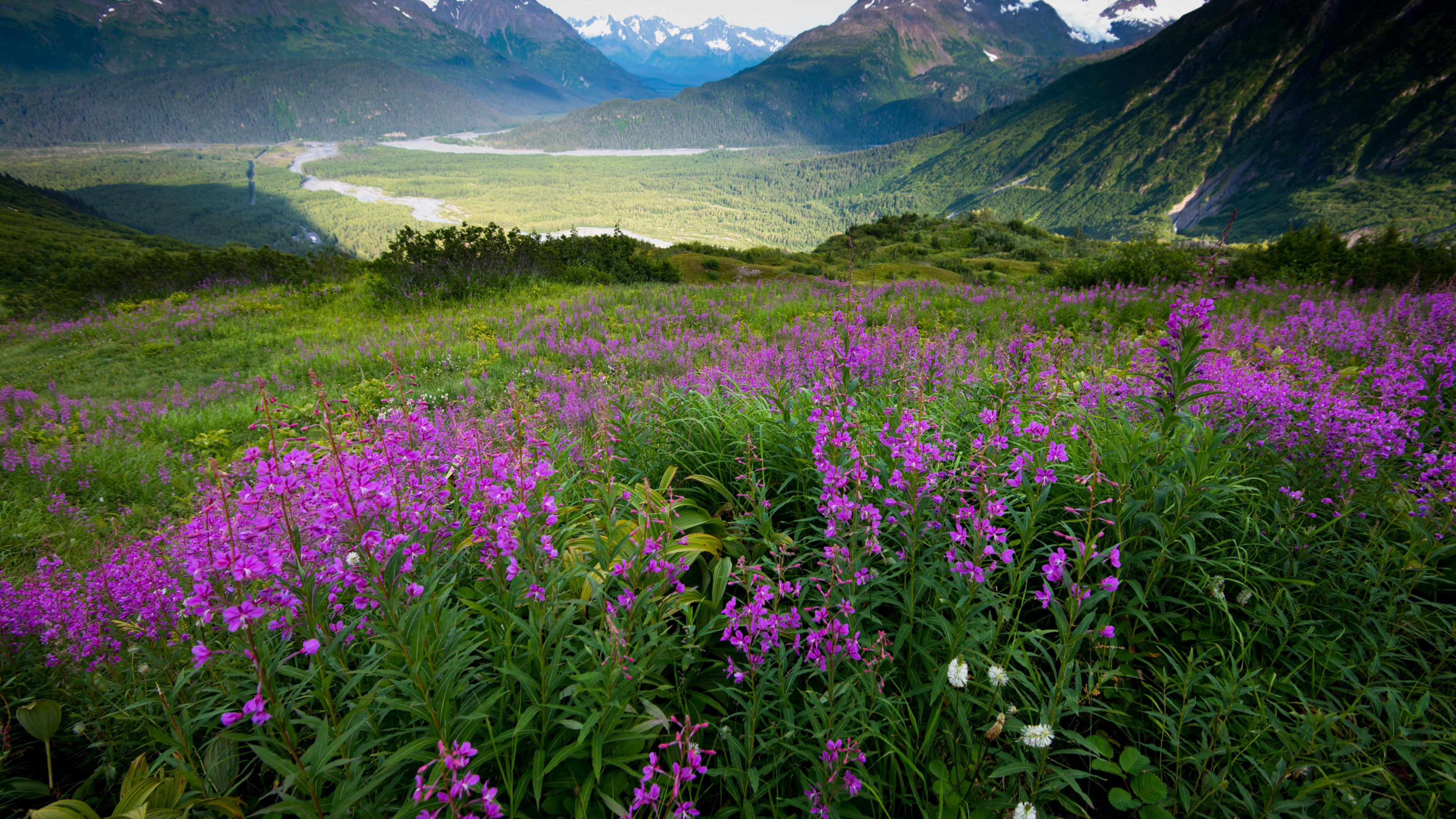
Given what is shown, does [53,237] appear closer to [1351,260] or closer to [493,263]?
[493,263]

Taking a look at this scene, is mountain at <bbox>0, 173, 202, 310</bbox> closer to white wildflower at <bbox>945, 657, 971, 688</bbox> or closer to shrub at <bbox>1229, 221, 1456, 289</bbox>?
white wildflower at <bbox>945, 657, 971, 688</bbox>

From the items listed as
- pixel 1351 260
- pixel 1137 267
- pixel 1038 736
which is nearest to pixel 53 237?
pixel 1038 736

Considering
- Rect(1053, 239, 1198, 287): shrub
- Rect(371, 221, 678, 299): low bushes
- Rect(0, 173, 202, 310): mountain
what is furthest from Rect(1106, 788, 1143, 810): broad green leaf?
Rect(0, 173, 202, 310): mountain

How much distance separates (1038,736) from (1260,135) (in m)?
248

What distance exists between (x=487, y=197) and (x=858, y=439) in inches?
8022

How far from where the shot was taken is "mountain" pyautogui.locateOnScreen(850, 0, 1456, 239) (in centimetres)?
12250

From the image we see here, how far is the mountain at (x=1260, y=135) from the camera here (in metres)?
122

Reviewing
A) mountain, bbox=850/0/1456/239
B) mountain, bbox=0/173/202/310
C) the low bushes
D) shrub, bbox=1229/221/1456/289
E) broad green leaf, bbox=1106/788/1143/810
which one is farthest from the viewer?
mountain, bbox=850/0/1456/239

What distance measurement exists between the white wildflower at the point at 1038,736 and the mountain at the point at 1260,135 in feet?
530

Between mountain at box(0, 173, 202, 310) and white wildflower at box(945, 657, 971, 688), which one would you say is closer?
white wildflower at box(945, 657, 971, 688)

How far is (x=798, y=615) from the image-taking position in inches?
88.5

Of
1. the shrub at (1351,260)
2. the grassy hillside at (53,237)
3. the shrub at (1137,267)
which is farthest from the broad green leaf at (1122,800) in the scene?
the grassy hillside at (53,237)

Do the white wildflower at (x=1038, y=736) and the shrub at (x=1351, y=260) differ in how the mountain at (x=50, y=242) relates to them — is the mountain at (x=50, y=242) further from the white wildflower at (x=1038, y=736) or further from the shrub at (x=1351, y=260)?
the shrub at (x=1351, y=260)

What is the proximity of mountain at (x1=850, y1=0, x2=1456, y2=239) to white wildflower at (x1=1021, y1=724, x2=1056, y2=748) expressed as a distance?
161564 millimetres
